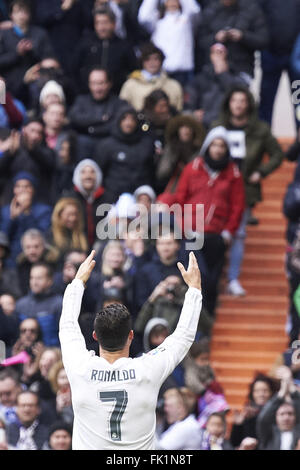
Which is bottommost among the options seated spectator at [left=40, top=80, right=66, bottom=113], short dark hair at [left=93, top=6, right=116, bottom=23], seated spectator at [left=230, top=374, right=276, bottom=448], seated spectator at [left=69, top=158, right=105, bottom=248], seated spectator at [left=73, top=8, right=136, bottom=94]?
seated spectator at [left=230, top=374, right=276, bottom=448]

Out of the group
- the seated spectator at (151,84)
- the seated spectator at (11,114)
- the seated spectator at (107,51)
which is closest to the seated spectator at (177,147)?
the seated spectator at (151,84)

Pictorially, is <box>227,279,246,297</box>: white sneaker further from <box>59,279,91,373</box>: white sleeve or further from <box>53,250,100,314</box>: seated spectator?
<box>59,279,91,373</box>: white sleeve

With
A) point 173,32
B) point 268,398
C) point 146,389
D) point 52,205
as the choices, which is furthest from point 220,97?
point 146,389

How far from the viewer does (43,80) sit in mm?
14586

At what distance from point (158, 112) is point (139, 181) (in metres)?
0.87

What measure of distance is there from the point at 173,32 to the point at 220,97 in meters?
1.00

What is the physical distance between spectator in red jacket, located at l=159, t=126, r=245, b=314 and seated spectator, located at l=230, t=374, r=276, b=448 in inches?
59.9

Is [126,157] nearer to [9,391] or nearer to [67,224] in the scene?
[67,224]

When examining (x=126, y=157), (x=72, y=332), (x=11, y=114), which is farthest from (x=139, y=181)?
(x=72, y=332)

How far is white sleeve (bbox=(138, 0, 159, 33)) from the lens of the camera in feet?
49.1

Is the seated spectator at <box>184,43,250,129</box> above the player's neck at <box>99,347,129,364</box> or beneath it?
above

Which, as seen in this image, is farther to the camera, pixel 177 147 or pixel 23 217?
pixel 177 147

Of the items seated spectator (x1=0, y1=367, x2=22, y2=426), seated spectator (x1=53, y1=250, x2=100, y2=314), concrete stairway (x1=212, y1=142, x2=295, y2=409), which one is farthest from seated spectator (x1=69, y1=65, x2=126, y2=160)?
seated spectator (x1=0, y1=367, x2=22, y2=426)

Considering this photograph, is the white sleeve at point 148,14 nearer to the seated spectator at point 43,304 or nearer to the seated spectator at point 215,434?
the seated spectator at point 43,304
